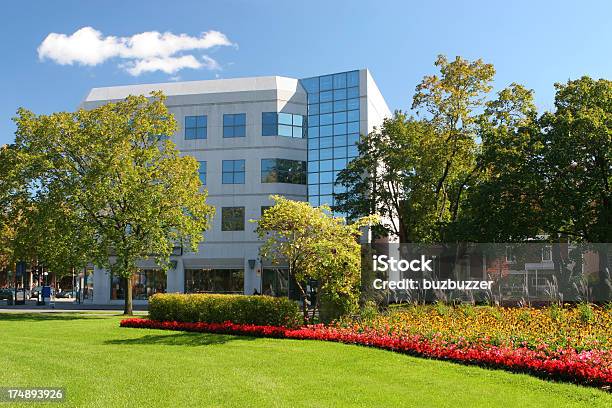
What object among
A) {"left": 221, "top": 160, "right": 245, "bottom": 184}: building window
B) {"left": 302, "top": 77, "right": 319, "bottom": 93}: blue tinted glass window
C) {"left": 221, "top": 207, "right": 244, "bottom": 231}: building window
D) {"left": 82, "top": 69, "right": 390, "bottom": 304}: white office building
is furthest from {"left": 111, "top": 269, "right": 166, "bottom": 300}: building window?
{"left": 302, "top": 77, "right": 319, "bottom": 93}: blue tinted glass window

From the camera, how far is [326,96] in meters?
43.6

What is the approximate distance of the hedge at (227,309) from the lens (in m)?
18.1

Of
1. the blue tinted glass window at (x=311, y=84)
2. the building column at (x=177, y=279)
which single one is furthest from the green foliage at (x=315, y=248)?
the blue tinted glass window at (x=311, y=84)

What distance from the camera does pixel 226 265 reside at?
43.2 m

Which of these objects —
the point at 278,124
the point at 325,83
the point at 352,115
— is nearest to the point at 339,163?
the point at 352,115

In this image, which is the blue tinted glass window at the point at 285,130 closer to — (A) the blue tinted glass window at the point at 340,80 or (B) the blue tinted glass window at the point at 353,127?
(B) the blue tinted glass window at the point at 353,127

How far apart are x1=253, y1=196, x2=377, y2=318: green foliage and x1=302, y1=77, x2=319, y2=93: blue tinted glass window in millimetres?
27294

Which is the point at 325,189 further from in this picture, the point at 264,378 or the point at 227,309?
the point at 264,378

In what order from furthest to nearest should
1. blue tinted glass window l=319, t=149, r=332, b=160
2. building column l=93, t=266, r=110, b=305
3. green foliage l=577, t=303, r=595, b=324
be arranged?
building column l=93, t=266, r=110, b=305, blue tinted glass window l=319, t=149, r=332, b=160, green foliage l=577, t=303, r=595, b=324

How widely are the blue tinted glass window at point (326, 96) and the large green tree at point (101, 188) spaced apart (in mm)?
16913

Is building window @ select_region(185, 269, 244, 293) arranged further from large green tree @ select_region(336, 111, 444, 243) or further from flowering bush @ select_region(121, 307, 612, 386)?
flowering bush @ select_region(121, 307, 612, 386)

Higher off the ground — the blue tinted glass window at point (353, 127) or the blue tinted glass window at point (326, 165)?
the blue tinted glass window at point (353, 127)

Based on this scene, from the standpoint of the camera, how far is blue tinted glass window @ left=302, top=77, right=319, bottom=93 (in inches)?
1741

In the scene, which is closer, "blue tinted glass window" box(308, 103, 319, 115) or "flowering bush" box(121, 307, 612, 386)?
"flowering bush" box(121, 307, 612, 386)
